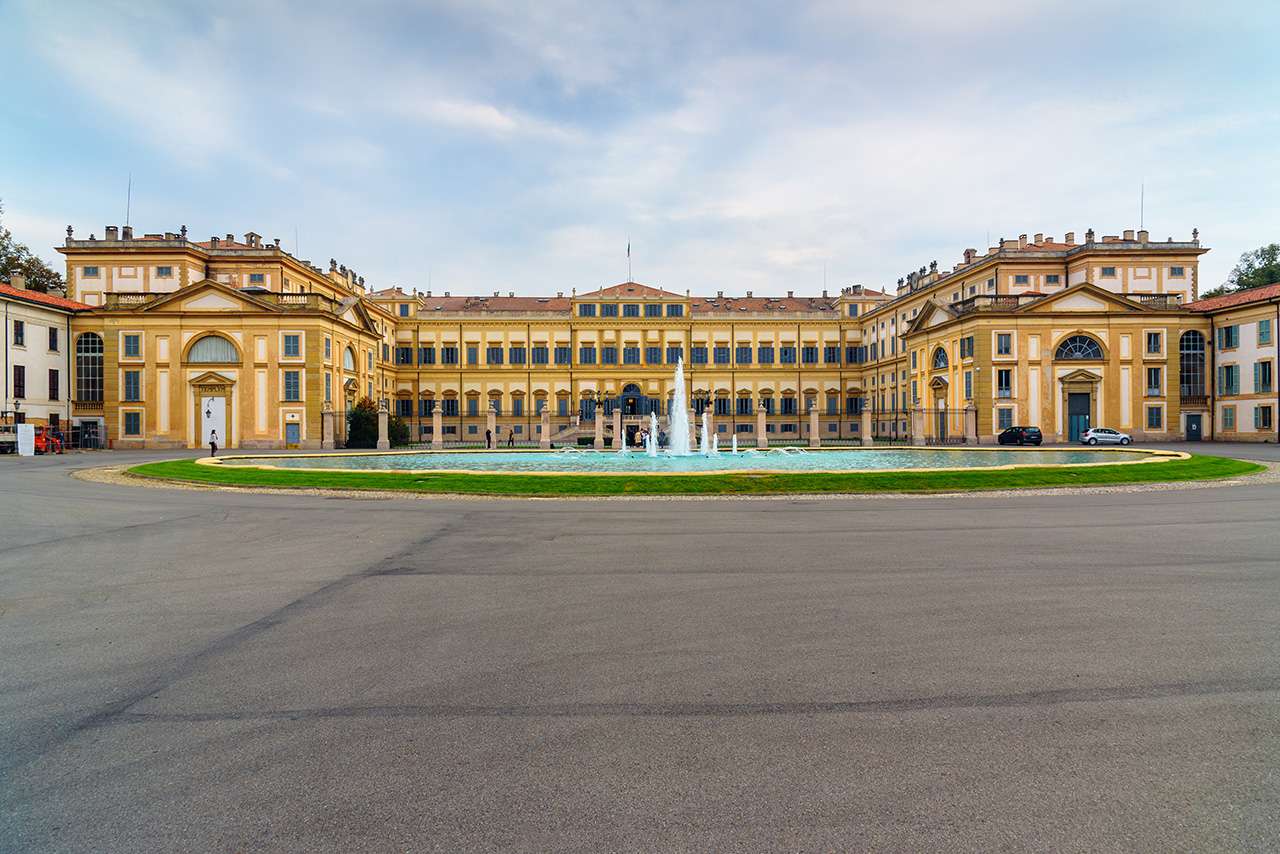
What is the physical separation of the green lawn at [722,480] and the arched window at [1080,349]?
2946 centimetres

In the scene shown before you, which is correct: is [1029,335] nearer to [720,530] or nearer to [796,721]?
[720,530]

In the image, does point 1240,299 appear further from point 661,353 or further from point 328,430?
point 328,430

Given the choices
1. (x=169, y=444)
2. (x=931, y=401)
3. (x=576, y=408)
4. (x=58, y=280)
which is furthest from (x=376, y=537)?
(x=58, y=280)

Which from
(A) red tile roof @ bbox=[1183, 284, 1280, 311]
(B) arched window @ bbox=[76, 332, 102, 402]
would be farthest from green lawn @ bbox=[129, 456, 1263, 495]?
(B) arched window @ bbox=[76, 332, 102, 402]

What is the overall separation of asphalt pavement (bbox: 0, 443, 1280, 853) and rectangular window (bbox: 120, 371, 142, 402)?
4559 centimetres

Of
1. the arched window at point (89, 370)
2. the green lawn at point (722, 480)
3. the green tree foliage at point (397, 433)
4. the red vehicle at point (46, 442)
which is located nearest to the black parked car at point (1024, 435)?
the green lawn at point (722, 480)

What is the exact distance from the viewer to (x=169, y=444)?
4669 cm

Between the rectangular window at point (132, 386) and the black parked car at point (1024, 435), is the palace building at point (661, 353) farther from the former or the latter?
the black parked car at point (1024, 435)

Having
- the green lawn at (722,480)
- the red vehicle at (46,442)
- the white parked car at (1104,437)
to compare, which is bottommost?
the green lawn at (722,480)

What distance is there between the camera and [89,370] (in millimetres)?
48469

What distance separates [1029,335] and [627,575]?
5003cm

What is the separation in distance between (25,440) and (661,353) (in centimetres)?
5110

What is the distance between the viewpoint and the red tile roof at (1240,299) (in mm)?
46969

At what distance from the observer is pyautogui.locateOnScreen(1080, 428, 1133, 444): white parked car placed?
44031 millimetres
